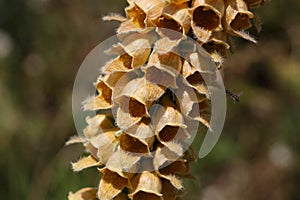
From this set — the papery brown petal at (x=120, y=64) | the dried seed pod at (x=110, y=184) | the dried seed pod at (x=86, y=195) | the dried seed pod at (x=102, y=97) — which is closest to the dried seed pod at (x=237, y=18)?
the papery brown petal at (x=120, y=64)

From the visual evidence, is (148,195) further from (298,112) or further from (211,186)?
(298,112)

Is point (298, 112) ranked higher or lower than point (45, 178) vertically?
lower

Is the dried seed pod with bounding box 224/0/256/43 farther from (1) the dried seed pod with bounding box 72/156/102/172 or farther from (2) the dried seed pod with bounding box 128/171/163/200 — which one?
(1) the dried seed pod with bounding box 72/156/102/172

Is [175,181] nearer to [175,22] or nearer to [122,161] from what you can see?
[122,161]

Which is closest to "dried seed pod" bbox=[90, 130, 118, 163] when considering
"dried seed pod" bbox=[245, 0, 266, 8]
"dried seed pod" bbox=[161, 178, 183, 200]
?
"dried seed pod" bbox=[161, 178, 183, 200]

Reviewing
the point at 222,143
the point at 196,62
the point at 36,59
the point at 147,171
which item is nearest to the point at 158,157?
the point at 147,171

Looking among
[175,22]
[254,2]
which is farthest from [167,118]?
[254,2]

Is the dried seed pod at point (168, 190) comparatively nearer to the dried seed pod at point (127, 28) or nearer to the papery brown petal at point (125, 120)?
the papery brown petal at point (125, 120)
